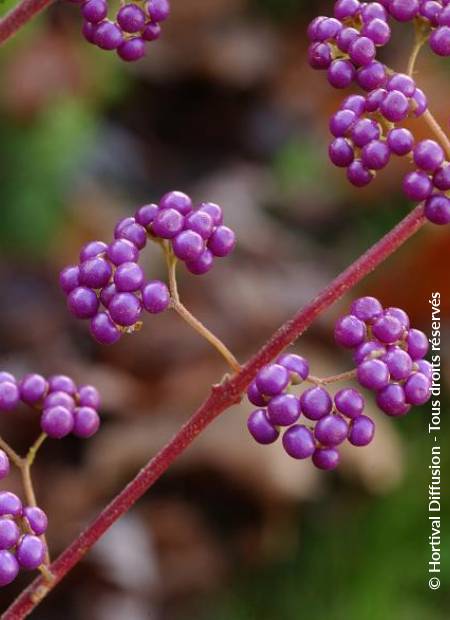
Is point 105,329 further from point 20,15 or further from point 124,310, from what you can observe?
point 20,15

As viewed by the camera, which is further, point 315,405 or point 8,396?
point 8,396

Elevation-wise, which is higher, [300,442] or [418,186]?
[418,186]

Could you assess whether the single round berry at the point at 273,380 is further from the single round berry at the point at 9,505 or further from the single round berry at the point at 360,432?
the single round berry at the point at 9,505

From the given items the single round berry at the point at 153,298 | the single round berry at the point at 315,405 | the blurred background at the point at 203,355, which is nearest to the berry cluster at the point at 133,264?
the single round berry at the point at 153,298

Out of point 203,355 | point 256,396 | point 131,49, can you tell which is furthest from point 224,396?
point 203,355

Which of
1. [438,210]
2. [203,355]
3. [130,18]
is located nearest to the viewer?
[438,210]

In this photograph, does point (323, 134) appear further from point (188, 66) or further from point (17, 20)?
point (17, 20)
